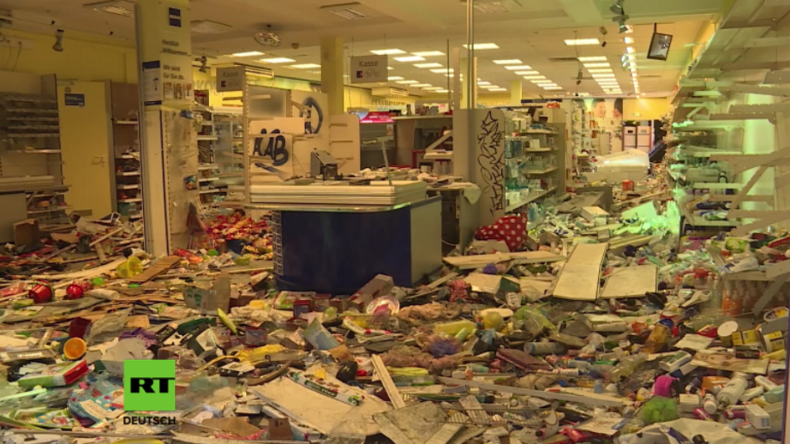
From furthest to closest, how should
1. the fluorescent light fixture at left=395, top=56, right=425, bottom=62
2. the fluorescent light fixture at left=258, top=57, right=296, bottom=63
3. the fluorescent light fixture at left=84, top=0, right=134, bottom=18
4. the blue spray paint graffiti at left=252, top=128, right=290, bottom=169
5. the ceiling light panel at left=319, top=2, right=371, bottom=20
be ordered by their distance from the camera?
the fluorescent light fixture at left=258, top=57, right=296, bottom=63 → the fluorescent light fixture at left=395, top=56, right=425, bottom=62 → the blue spray paint graffiti at left=252, top=128, right=290, bottom=169 → the ceiling light panel at left=319, top=2, right=371, bottom=20 → the fluorescent light fixture at left=84, top=0, right=134, bottom=18

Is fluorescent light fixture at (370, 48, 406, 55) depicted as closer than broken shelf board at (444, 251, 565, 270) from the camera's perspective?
No

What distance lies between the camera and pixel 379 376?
4285 mm

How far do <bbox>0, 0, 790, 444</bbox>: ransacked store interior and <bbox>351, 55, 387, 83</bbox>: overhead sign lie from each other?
6 cm

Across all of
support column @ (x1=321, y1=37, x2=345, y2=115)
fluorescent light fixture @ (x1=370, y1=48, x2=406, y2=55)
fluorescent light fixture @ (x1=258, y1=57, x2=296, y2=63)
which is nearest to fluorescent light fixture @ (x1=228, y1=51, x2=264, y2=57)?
fluorescent light fixture @ (x1=258, y1=57, x2=296, y2=63)

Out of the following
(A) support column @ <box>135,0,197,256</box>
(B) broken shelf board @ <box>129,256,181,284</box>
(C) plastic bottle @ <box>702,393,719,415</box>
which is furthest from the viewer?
(A) support column @ <box>135,0,197,256</box>

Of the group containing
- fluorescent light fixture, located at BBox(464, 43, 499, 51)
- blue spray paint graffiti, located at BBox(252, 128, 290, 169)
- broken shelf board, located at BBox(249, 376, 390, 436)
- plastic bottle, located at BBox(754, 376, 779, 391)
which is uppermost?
fluorescent light fixture, located at BBox(464, 43, 499, 51)

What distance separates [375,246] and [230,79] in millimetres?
5304

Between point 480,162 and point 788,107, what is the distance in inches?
222

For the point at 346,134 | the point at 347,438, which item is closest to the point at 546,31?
the point at 346,134

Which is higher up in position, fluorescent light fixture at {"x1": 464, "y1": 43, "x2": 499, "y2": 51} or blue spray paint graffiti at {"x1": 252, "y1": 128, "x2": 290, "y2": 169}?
fluorescent light fixture at {"x1": 464, "y1": 43, "x2": 499, "y2": 51}

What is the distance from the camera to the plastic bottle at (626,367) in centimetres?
412

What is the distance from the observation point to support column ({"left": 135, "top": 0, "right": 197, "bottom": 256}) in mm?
8266

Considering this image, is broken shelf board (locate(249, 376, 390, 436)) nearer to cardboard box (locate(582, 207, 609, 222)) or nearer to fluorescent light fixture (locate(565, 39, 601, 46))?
cardboard box (locate(582, 207, 609, 222))

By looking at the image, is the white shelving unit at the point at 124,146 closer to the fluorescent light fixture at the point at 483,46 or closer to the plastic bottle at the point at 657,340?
the fluorescent light fixture at the point at 483,46
